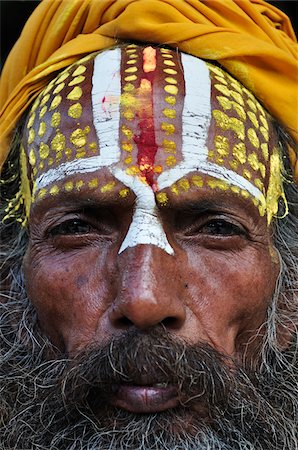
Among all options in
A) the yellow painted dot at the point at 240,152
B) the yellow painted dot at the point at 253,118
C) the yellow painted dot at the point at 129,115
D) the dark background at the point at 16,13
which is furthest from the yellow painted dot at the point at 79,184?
the dark background at the point at 16,13

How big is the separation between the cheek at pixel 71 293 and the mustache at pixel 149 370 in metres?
0.09

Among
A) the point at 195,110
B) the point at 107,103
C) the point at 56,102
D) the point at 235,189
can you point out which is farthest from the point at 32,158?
the point at 235,189

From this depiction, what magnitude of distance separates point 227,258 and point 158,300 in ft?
1.02

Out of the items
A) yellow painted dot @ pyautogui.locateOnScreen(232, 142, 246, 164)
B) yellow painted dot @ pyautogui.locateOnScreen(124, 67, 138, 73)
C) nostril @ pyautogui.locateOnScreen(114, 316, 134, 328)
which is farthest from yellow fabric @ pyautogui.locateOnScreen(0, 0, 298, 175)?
nostril @ pyautogui.locateOnScreen(114, 316, 134, 328)

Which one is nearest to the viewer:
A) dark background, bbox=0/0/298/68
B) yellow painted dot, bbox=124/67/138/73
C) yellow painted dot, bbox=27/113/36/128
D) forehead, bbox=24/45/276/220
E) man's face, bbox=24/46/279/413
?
man's face, bbox=24/46/279/413

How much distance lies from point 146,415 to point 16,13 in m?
2.48

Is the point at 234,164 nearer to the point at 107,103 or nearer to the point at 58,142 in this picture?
the point at 107,103

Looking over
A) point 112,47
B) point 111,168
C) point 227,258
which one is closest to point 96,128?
point 111,168

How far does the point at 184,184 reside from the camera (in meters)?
2.12

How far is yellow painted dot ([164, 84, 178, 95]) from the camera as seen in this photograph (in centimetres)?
223

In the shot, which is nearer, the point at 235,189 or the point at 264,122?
the point at 235,189

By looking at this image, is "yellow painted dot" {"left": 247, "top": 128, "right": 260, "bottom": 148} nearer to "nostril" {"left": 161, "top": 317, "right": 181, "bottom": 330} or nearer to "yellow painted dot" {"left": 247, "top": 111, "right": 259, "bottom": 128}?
"yellow painted dot" {"left": 247, "top": 111, "right": 259, "bottom": 128}

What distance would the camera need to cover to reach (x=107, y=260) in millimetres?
2121

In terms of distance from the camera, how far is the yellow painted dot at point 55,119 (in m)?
2.27
